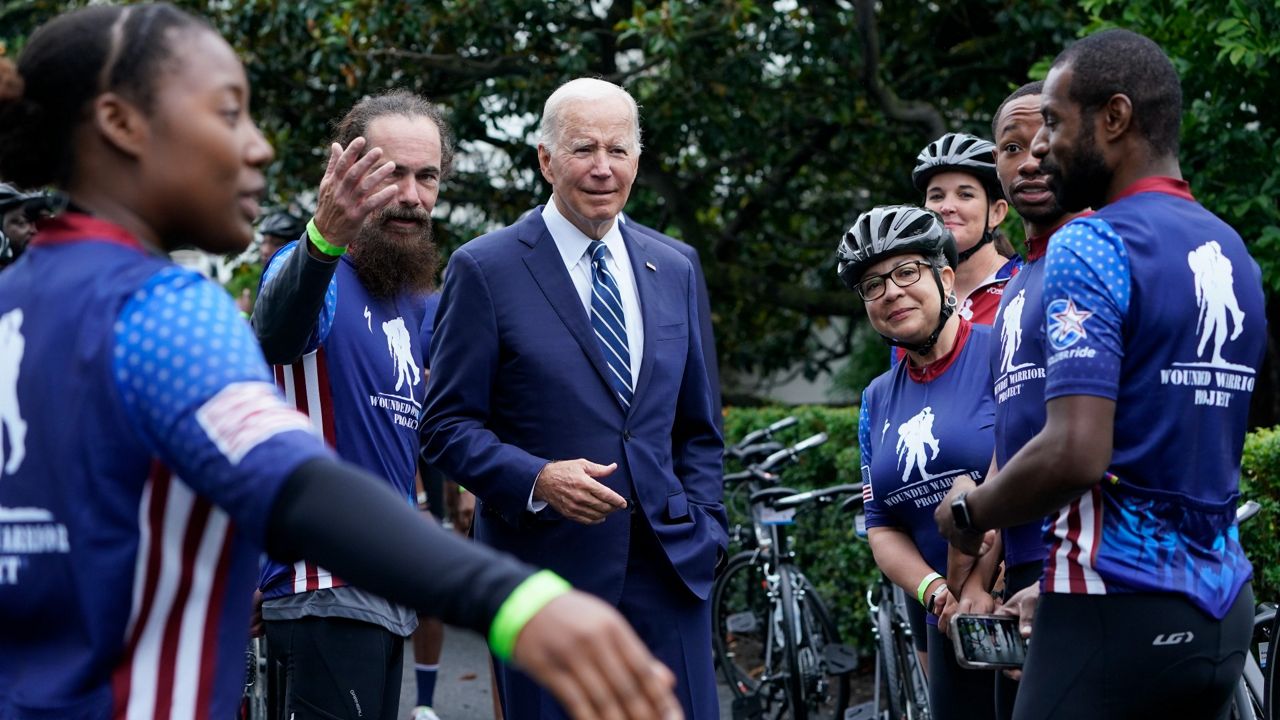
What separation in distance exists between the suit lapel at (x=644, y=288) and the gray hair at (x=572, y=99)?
29 cm

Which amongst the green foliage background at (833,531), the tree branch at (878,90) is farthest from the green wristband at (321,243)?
the tree branch at (878,90)

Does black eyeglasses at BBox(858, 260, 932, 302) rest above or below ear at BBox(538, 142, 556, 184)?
below

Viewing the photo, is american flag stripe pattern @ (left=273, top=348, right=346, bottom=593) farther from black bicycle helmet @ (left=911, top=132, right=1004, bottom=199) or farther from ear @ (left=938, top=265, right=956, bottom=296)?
black bicycle helmet @ (left=911, top=132, right=1004, bottom=199)

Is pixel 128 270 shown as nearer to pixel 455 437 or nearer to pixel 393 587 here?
pixel 393 587

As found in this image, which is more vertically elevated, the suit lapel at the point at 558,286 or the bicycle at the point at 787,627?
the suit lapel at the point at 558,286

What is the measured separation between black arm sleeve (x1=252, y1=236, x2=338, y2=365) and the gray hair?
1.02 m

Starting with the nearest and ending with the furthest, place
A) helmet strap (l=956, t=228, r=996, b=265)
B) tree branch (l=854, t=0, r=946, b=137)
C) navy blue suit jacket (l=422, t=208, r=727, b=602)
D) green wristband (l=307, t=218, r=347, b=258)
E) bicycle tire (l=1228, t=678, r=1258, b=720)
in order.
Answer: green wristband (l=307, t=218, r=347, b=258) < navy blue suit jacket (l=422, t=208, r=727, b=602) < bicycle tire (l=1228, t=678, r=1258, b=720) < helmet strap (l=956, t=228, r=996, b=265) < tree branch (l=854, t=0, r=946, b=137)

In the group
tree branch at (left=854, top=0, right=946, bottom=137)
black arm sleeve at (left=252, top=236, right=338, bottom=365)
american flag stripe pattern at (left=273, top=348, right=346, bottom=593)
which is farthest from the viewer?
tree branch at (left=854, top=0, right=946, bottom=137)

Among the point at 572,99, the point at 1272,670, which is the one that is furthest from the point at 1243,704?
the point at 572,99

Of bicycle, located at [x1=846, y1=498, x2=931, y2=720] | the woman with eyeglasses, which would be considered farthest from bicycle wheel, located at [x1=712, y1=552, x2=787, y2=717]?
the woman with eyeglasses

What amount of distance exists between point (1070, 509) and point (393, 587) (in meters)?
1.74

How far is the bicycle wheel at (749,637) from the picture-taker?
304 inches

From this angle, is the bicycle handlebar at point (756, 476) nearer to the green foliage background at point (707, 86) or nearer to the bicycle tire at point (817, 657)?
the bicycle tire at point (817, 657)

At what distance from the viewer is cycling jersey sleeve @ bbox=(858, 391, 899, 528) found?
15.4 ft
